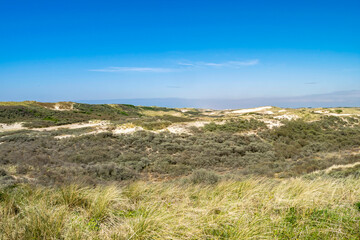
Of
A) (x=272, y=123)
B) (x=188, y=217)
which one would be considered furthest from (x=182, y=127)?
(x=188, y=217)

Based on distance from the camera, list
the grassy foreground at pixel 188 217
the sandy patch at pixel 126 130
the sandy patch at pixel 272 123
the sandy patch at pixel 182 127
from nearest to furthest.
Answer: the grassy foreground at pixel 188 217 → the sandy patch at pixel 126 130 → the sandy patch at pixel 182 127 → the sandy patch at pixel 272 123

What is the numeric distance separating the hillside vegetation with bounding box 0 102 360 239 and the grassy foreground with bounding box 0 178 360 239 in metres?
0.02

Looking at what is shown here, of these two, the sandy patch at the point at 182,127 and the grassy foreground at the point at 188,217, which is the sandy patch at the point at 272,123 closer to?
the sandy patch at the point at 182,127

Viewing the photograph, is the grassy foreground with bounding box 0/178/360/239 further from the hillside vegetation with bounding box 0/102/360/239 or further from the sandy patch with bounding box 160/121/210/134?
the sandy patch with bounding box 160/121/210/134

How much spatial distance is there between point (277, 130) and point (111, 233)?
76.6 feet

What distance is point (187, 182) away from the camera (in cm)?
722

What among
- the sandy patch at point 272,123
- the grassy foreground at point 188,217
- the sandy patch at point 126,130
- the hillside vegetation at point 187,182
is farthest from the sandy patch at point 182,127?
the grassy foreground at point 188,217

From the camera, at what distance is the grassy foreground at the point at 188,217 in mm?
2580

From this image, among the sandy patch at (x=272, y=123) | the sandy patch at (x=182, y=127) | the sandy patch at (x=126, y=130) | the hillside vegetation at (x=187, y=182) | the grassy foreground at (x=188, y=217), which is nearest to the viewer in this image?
the grassy foreground at (x=188, y=217)

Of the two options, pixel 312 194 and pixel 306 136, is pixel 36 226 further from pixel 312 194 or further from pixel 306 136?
pixel 306 136

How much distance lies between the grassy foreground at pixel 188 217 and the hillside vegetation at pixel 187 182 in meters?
0.02

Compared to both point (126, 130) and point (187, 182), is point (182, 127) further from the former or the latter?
point (187, 182)

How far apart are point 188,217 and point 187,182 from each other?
13.7 ft

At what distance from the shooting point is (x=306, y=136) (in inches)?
866
